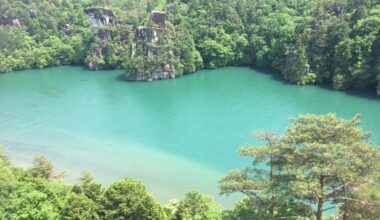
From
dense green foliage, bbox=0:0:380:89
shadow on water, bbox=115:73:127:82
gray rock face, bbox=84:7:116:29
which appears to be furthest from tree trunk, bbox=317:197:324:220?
gray rock face, bbox=84:7:116:29

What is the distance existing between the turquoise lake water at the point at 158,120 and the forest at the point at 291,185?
8993 millimetres

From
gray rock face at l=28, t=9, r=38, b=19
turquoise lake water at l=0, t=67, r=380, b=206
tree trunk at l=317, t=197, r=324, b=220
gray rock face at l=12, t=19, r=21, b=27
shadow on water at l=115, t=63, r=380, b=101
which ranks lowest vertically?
turquoise lake water at l=0, t=67, r=380, b=206

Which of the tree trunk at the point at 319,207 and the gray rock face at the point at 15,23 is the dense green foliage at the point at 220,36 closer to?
the gray rock face at the point at 15,23

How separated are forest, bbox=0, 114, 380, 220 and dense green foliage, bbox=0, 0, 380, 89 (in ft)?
123

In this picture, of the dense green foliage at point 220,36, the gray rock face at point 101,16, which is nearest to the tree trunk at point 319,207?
the dense green foliage at point 220,36

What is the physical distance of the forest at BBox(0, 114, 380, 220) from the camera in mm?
13758

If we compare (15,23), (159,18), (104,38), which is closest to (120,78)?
(159,18)

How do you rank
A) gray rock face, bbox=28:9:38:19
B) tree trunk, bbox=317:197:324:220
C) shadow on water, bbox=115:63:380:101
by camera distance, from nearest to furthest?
tree trunk, bbox=317:197:324:220 → shadow on water, bbox=115:63:380:101 → gray rock face, bbox=28:9:38:19

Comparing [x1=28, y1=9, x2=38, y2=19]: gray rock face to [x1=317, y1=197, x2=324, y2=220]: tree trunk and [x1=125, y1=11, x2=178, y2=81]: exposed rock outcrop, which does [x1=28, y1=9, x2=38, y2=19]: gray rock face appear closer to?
[x1=125, y1=11, x2=178, y2=81]: exposed rock outcrop

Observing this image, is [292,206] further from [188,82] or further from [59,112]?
[188,82]

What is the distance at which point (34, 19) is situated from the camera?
79812mm

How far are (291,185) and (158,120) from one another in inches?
1166

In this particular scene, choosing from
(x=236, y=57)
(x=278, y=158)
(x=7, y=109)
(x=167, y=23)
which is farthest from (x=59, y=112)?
(x=278, y=158)

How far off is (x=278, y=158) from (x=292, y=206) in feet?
5.85
